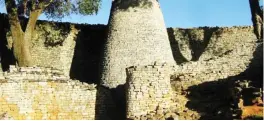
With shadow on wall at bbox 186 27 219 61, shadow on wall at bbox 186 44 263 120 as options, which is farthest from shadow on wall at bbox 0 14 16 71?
shadow on wall at bbox 186 44 263 120

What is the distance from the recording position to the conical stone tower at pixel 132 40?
19.0 meters

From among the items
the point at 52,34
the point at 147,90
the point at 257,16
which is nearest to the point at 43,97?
the point at 147,90

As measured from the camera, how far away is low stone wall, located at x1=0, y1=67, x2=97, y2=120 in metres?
15.6

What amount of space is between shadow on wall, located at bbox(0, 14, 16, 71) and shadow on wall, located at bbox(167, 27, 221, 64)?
6801 mm

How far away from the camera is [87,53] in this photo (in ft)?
75.1

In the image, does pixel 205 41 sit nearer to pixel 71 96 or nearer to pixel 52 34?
pixel 52 34

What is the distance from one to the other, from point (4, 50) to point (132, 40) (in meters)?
5.16

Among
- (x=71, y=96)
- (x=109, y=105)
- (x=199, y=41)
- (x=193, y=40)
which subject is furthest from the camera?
(x=199, y=41)

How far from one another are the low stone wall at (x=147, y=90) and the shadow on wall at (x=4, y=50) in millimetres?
7283

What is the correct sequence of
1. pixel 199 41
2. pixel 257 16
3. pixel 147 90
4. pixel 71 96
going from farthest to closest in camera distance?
pixel 199 41 → pixel 257 16 → pixel 71 96 → pixel 147 90

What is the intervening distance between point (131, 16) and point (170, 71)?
3835 mm

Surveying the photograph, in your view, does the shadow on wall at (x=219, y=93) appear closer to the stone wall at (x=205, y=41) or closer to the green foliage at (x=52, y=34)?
the stone wall at (x=205, y=41)

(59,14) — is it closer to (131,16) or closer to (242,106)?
(131,16)

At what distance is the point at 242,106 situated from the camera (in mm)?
13344
